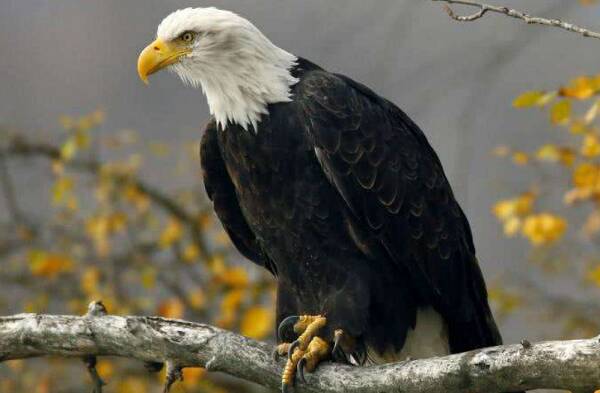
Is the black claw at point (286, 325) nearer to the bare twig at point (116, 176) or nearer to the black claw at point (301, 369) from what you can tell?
the black claw at point (301, 369)

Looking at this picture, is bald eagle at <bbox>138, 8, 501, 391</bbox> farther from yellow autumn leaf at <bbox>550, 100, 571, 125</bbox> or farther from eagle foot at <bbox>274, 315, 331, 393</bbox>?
yellow autumn leaf at <bbox>550, 100, 571, 125</bbox>

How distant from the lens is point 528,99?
355 cm

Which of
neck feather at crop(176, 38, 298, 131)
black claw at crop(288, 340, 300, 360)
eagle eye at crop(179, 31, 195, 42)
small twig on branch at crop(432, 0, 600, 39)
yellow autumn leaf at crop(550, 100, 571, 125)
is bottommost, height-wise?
black claw at crop(288, 340, 300, 360)

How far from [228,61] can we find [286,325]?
1.02m

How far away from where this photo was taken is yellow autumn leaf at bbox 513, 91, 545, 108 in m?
3.54

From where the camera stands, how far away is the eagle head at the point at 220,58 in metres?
4.03

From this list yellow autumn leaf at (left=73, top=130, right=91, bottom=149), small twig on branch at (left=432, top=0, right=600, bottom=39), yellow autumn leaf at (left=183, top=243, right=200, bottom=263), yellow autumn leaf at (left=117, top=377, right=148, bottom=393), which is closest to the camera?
small twig on branch at (left=432, top=0, right=600, bottom=39)

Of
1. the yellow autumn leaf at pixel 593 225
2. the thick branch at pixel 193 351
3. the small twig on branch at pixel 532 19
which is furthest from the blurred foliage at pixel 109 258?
the small twig on branch at pixel 532 19

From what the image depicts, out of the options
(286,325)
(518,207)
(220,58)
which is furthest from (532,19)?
(518,207)

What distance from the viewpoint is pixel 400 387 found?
10.6 feet

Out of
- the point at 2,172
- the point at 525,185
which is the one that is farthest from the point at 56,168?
the point at 525,185

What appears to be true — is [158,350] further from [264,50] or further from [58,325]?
[264,50]

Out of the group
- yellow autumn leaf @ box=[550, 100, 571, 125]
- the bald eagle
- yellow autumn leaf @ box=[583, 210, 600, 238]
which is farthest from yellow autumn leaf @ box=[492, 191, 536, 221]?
yellow autumn leaf @ box=[550, 100, 571, 125]

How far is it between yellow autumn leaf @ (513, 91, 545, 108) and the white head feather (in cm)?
88
